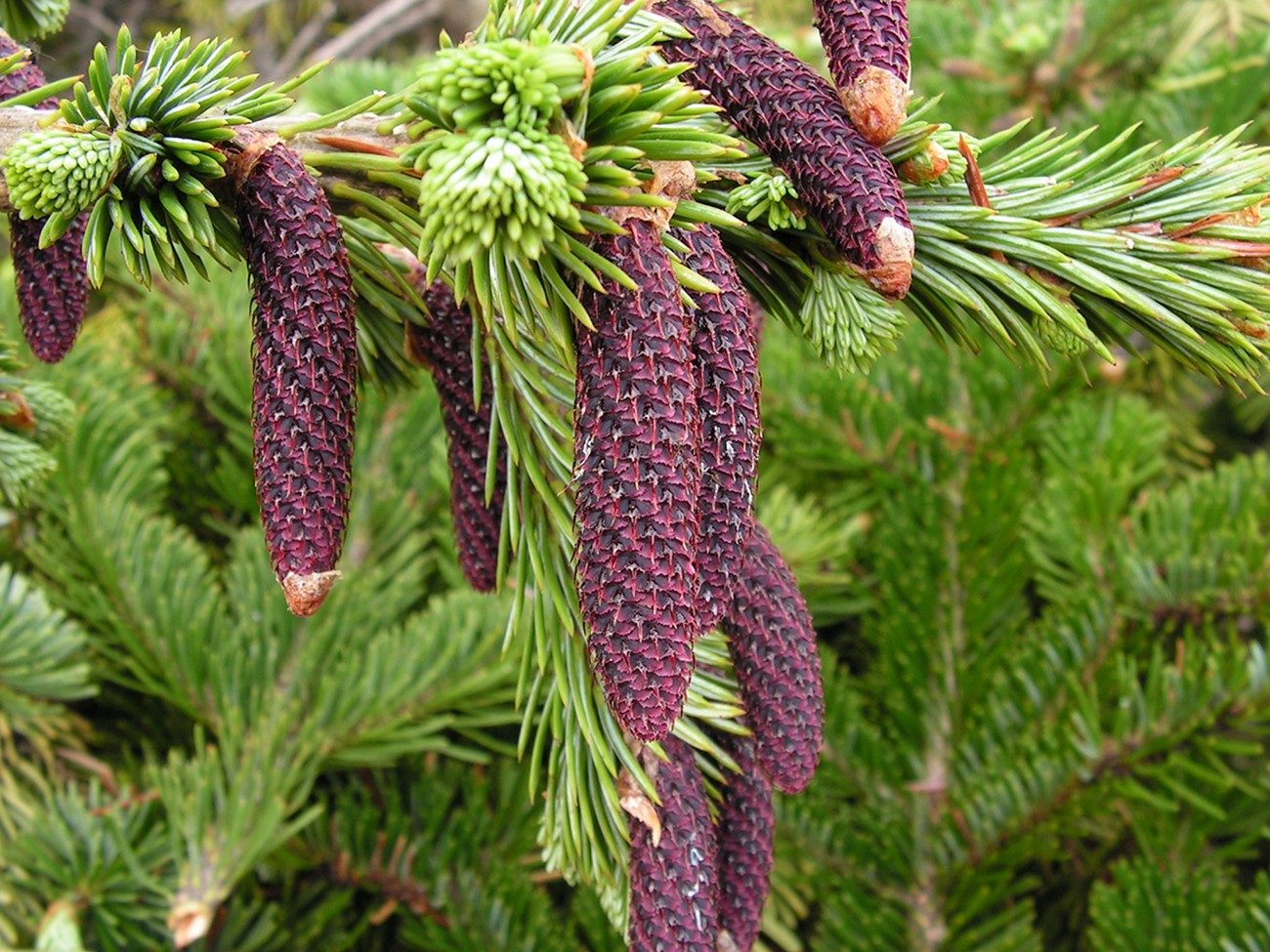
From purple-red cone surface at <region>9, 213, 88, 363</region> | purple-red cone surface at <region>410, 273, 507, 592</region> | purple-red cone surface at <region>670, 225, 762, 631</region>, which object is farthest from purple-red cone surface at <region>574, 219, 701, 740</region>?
purple-red cone surface at <region>9, 213, 88, 363</region>

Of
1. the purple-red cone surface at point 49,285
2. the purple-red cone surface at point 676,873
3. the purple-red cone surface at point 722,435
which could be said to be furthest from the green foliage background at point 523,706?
the purple-red cone surface at point 722,435

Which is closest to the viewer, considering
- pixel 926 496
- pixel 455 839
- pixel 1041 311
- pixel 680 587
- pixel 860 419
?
pixel 680 587

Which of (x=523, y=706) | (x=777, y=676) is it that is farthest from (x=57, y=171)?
(x=523, y=706)

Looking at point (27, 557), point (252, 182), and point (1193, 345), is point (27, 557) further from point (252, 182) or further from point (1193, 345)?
point (1193, 345)

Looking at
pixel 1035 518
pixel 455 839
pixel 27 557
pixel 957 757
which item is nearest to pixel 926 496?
pixel 1035 518

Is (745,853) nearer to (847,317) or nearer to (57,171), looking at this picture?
(847,317)

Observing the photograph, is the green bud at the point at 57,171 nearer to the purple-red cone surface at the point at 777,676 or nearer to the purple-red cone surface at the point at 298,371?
the purple-red cone surface at the point at 298,371
